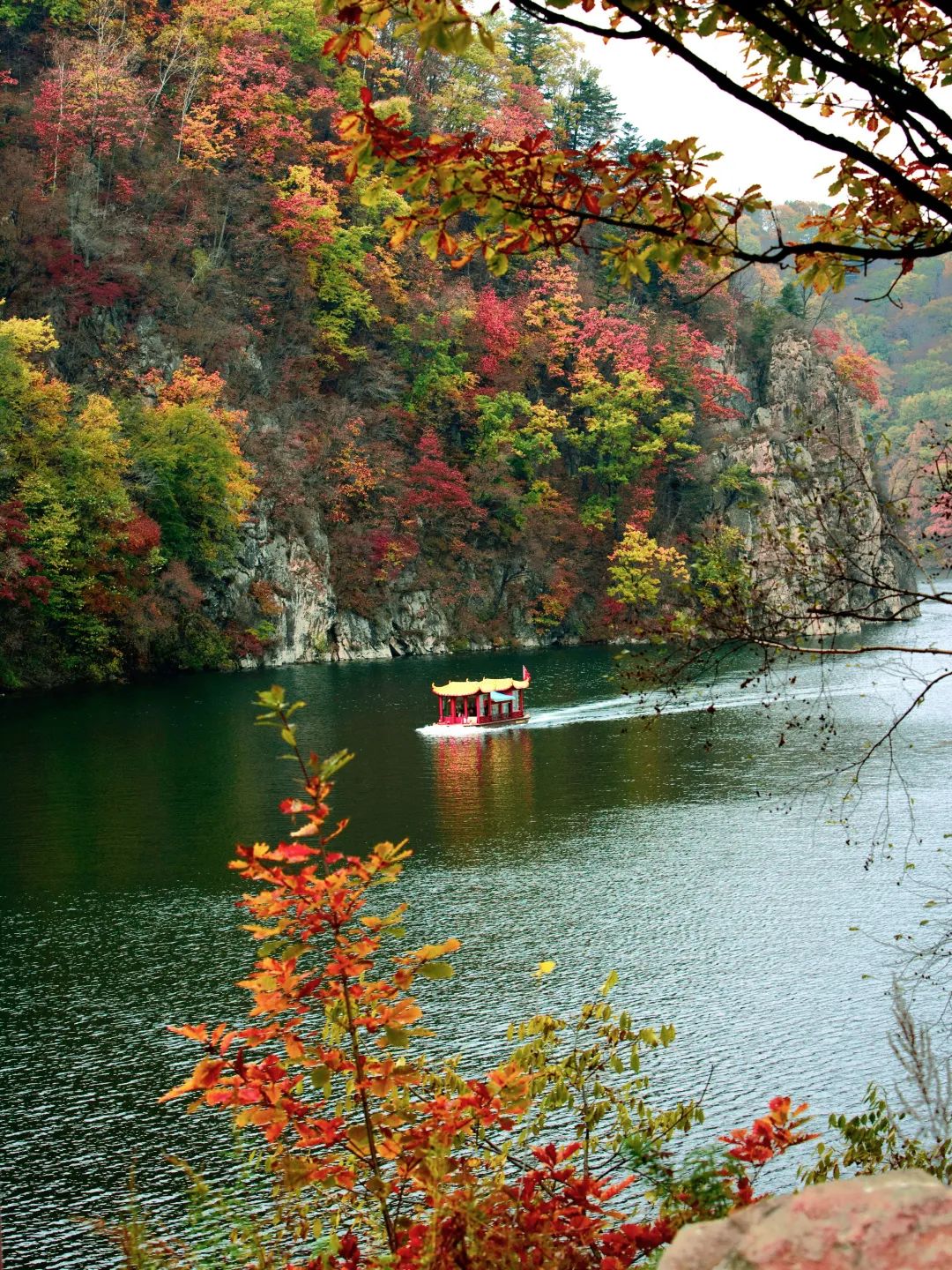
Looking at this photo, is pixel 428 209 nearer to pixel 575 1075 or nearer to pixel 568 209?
pixel 568 209

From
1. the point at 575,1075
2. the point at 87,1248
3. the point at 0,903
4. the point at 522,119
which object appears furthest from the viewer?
the point at 522,119

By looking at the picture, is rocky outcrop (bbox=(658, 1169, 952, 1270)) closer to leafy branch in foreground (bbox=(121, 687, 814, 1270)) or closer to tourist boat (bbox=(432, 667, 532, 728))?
leafy branch in foreground (bbox=(121, 687, 814, 1270))

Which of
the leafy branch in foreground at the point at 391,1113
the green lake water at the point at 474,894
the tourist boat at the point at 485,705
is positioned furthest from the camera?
the tourist boat at the point at 485,705

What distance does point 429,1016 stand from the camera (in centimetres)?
1480

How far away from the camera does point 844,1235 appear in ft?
8.05

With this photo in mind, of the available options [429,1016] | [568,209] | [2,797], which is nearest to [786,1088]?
[429,1016]

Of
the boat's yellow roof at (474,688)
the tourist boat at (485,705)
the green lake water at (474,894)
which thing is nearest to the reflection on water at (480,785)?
the green lake water at (474,894)

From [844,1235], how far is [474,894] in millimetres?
17906

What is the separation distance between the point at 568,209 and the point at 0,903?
17.7m

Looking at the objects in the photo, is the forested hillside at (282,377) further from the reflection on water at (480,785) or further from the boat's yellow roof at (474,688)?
the reflection on water at (480,785)

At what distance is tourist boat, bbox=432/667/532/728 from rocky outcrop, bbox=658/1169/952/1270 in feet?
113

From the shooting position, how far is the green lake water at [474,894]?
12664 mm

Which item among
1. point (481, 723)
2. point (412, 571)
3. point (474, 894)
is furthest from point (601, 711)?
point (412, 571)

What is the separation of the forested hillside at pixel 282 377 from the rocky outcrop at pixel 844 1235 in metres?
40.1
